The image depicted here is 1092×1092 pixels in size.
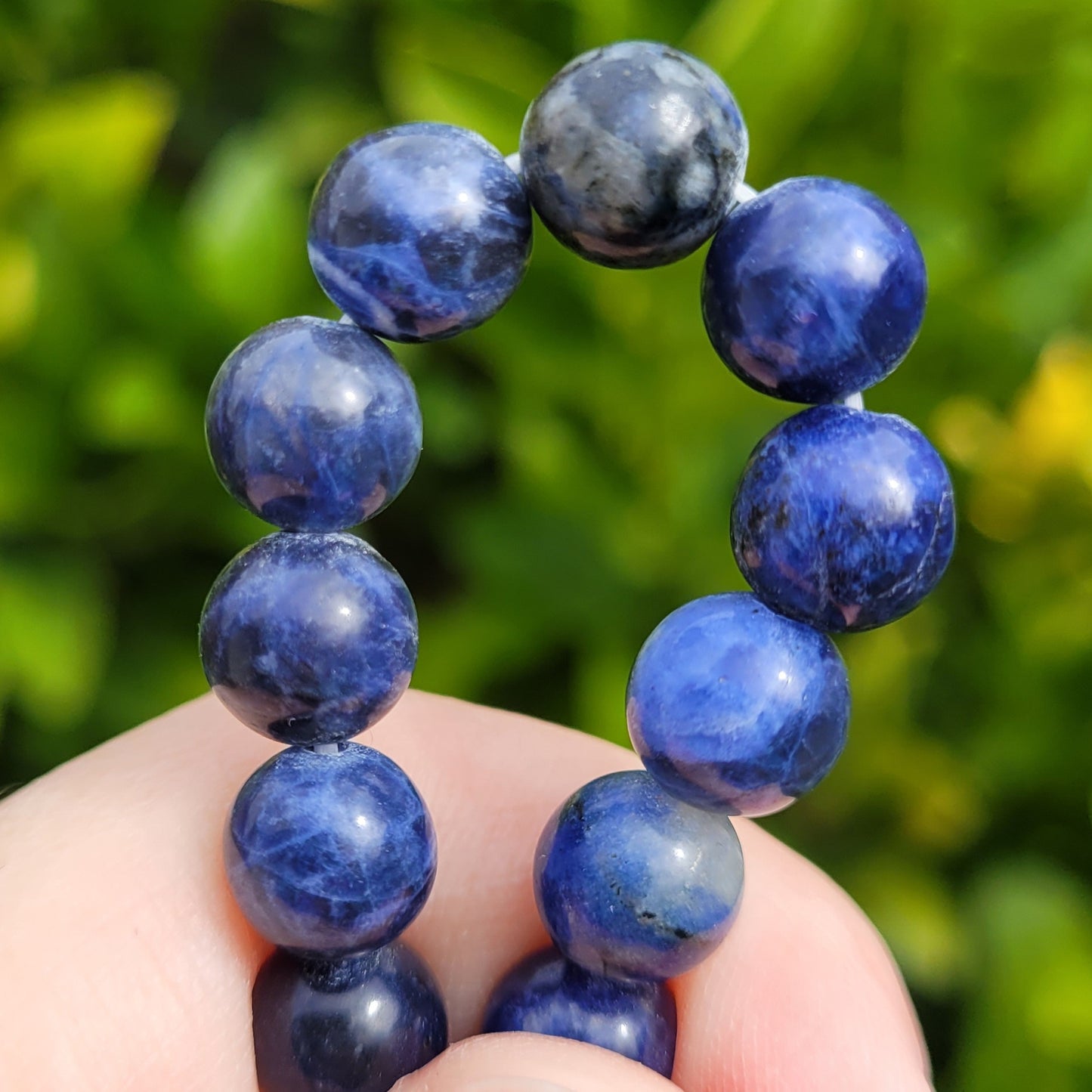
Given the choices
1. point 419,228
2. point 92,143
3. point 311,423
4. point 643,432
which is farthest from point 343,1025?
point 92,143

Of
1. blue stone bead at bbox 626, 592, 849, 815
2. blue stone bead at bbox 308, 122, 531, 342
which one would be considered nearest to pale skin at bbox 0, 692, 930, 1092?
blue stone bead at bbox 626, 592, 849, 815

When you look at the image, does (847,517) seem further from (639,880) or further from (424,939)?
(424,939)

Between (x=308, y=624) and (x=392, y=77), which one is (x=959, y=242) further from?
(x=308, y=624)

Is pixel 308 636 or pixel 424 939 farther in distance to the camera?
pixel 424 939

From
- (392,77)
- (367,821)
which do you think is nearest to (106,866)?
(367,821)

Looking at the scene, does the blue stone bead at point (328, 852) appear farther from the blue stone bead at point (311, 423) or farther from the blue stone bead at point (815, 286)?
the blue stone bead at point (815, 286)

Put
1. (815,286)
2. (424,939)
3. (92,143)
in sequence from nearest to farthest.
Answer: (815,286)
(424,939)
(92,143)

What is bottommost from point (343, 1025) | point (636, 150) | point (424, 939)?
point (424, 939)
